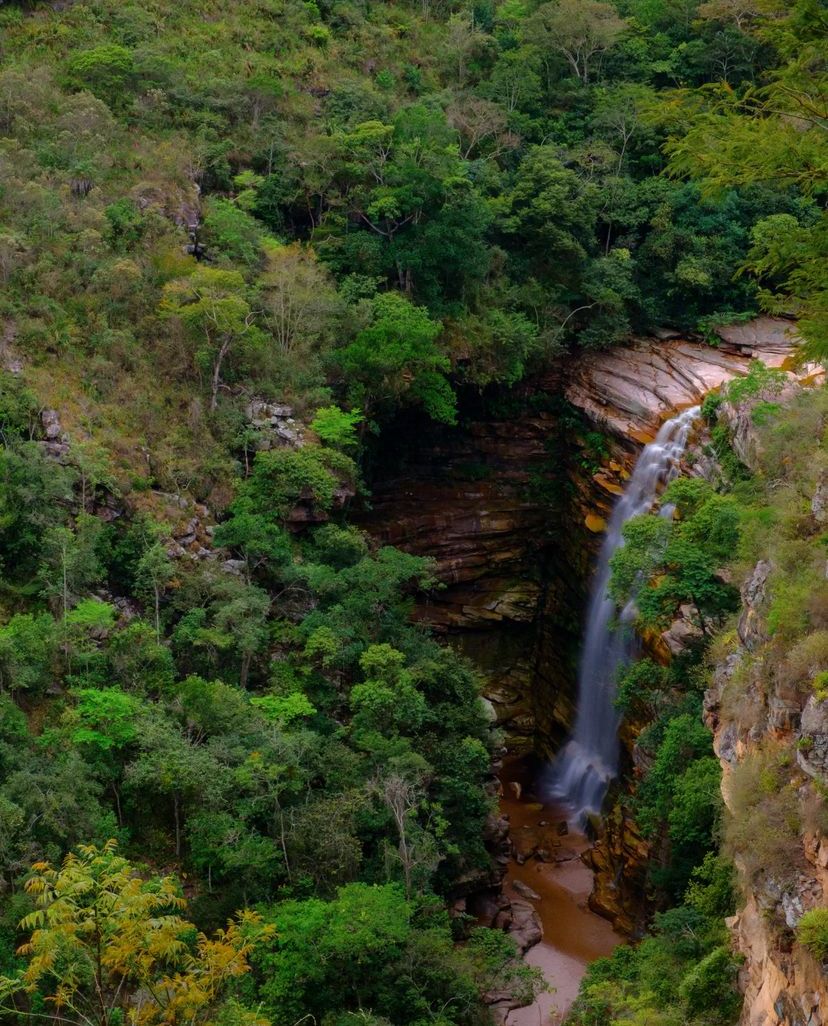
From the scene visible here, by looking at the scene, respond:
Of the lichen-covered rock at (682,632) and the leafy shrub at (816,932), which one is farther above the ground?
the leafy shrub at (816,932)

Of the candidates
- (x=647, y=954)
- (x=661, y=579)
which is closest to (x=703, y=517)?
(x=661, y=579)

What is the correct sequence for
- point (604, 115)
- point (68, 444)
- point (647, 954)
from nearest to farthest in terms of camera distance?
point (647, 954)
point (68, 444)
point (604, 115)

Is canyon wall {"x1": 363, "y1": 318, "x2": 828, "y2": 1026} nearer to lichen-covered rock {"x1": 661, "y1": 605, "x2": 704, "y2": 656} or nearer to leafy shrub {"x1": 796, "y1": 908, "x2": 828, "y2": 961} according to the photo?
lichen-covered rock {"x1": 661, "y1": 605, "x2": 704, "y2": 656}

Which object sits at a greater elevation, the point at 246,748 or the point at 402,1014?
the point at 246,748

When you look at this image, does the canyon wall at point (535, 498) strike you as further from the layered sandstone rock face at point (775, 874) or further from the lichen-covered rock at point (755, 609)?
the layered sandstone rock face at point (775, 874)

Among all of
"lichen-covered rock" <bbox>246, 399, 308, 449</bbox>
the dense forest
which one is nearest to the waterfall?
the dense forest

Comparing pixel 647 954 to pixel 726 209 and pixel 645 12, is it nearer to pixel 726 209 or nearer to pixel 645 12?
pixel 726 209

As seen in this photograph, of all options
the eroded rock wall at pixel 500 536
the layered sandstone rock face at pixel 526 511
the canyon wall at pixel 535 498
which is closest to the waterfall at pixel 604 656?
the canyon wall at pixel 535 498
